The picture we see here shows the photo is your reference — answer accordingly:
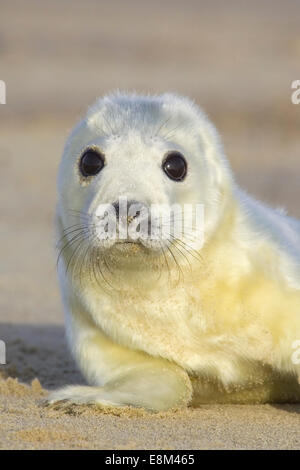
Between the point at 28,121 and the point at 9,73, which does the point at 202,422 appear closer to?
the point at 28,121

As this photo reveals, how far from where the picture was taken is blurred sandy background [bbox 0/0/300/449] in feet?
14.4

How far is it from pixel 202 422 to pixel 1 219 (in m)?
8.59

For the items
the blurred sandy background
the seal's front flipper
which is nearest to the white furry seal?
the seal's front flipper

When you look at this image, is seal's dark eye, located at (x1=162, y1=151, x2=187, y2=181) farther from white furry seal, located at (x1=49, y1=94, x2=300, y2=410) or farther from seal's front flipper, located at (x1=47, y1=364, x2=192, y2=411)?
seal's front flipper, located at (x1=47, y1=364, x2=192, y2=411)

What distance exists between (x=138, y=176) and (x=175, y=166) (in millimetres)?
268

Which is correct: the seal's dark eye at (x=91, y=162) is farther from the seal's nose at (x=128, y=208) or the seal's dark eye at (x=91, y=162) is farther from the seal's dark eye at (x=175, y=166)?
the seal's nose at (x=128, y=208)

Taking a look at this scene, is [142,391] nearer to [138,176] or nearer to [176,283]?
[176,283]

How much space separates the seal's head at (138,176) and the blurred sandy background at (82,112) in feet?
2.43

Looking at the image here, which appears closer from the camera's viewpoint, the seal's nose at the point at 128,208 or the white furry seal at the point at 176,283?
the seal's nose at the point at 128,208

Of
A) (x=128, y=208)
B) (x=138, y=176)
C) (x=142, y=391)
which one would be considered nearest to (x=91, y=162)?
(x=138, y=176)

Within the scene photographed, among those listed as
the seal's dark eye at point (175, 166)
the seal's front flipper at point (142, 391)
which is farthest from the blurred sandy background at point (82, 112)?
the seal's dark eye at point (175, 166)

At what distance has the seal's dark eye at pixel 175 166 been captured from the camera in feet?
15.6

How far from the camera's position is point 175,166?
4.76m
